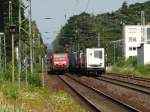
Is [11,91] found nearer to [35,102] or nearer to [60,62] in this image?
[35,102]

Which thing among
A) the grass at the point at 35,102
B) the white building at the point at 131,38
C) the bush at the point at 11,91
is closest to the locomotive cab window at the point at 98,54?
the grass at the point at 35,102

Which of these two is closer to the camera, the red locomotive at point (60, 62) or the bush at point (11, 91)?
the bush at point (11, 91)

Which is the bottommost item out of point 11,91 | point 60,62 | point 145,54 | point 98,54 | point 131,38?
point 11,91

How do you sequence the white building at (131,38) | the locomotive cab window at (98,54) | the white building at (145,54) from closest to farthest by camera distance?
the locomotive cab window at (98,54)
the white building at (145,54)
the white building at (131,38)

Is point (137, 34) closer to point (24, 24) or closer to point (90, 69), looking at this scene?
point (90, 69)

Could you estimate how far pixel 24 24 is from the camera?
3312 cm

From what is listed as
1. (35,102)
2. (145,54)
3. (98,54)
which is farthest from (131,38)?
(35,102)

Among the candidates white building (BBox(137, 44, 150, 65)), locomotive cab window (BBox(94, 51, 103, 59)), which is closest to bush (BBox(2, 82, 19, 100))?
locomotive cab window (BBox(94, 51, 103, 59))

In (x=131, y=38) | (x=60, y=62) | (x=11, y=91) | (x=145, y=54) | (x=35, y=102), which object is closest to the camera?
(x=35, y=102)

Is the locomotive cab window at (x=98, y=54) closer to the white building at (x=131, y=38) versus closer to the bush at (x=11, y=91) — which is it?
A: the bush at (x=11, y=91)

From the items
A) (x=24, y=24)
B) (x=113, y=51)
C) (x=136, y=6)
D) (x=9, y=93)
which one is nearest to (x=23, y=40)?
(x=24, y=24)

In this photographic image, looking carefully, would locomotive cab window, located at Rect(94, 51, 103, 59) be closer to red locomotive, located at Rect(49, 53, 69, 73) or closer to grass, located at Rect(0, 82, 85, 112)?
red locomotive, located at Rect(49, 53, 69, 73)

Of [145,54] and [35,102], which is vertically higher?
[145,54]

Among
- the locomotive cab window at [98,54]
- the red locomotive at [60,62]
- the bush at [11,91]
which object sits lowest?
the bush at [11,91]
